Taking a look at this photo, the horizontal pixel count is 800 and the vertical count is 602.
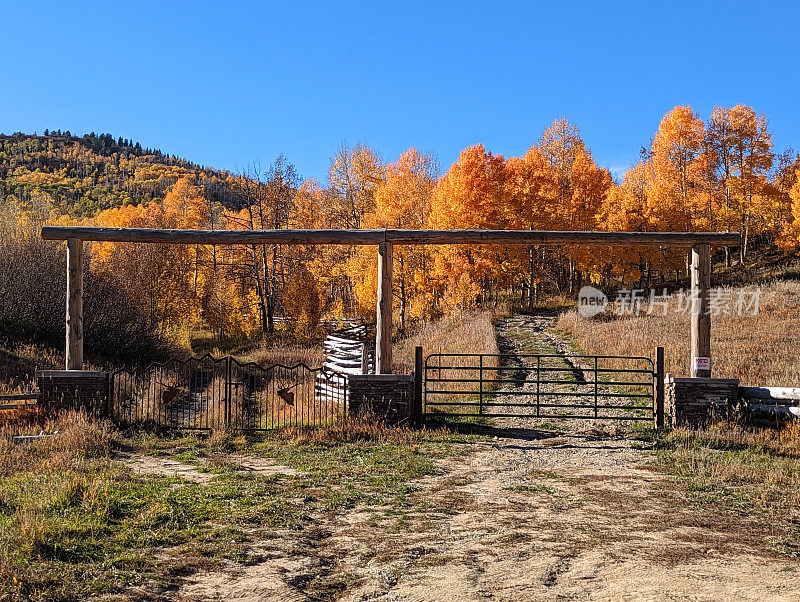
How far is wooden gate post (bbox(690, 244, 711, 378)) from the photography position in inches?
484

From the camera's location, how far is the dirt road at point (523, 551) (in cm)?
531

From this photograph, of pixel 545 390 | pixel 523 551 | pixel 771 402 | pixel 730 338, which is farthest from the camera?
pixel 730 338

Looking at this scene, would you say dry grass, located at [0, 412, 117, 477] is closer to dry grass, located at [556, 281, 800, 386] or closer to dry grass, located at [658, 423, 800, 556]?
dry grass, located at [658, 423, 800, 556]

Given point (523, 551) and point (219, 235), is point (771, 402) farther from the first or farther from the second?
point (219, 235)

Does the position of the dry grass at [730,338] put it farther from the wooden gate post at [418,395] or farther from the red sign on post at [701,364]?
the wooden gate post at [418,395]

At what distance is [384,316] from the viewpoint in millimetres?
12609

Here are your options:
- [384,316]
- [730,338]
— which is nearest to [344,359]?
[384,316]

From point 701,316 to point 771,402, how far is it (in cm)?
212

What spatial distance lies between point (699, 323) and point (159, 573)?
10554 millimetres

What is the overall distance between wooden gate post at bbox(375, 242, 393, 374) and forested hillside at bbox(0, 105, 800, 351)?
15537 mm

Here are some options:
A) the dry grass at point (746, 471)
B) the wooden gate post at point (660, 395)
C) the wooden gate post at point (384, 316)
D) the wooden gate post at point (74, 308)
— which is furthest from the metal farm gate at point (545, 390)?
the wooden gate post at point (74, 308)

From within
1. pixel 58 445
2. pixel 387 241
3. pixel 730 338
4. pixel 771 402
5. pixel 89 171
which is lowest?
pixel 58 445

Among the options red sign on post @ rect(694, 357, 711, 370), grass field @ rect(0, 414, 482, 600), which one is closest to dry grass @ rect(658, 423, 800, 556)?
red sign on post @ rect(694, 357, 711, 370)

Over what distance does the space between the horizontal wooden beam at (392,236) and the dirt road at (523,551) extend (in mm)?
4923
